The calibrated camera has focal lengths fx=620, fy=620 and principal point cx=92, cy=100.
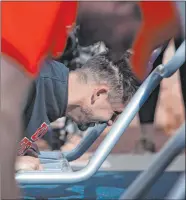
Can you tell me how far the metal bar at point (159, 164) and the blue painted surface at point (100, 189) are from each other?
1092mm

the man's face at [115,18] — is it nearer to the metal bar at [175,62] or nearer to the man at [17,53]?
the metal bar at [175,62]

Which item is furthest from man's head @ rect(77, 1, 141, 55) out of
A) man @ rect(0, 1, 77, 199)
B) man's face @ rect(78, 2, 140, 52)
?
man @ rect(0, 1, 77, 199)

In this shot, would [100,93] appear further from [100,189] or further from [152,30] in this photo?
[100,189]

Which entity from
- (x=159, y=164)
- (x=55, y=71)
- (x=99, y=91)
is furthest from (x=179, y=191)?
(x=55, y=71)

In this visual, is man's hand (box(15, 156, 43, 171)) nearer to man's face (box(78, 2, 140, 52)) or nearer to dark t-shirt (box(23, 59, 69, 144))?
dark t-shirt (box(23, 59, 69, 144))

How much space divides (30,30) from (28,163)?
933 millimetres

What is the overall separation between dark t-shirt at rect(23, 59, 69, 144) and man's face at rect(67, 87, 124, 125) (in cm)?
5

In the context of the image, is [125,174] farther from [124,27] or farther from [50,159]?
[124,27]

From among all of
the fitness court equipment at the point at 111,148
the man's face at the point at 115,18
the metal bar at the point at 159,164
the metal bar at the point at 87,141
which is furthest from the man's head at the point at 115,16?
the metal bar at the point at 87,141

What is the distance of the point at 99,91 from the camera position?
73.9 inches

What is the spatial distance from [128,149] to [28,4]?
3.22m

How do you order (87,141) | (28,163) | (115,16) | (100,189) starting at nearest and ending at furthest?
(115,16)
(28,163)
(87,141)
(100,189)

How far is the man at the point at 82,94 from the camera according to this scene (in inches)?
73.8

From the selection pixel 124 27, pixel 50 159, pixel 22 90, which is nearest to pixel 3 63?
pixel 22 90
